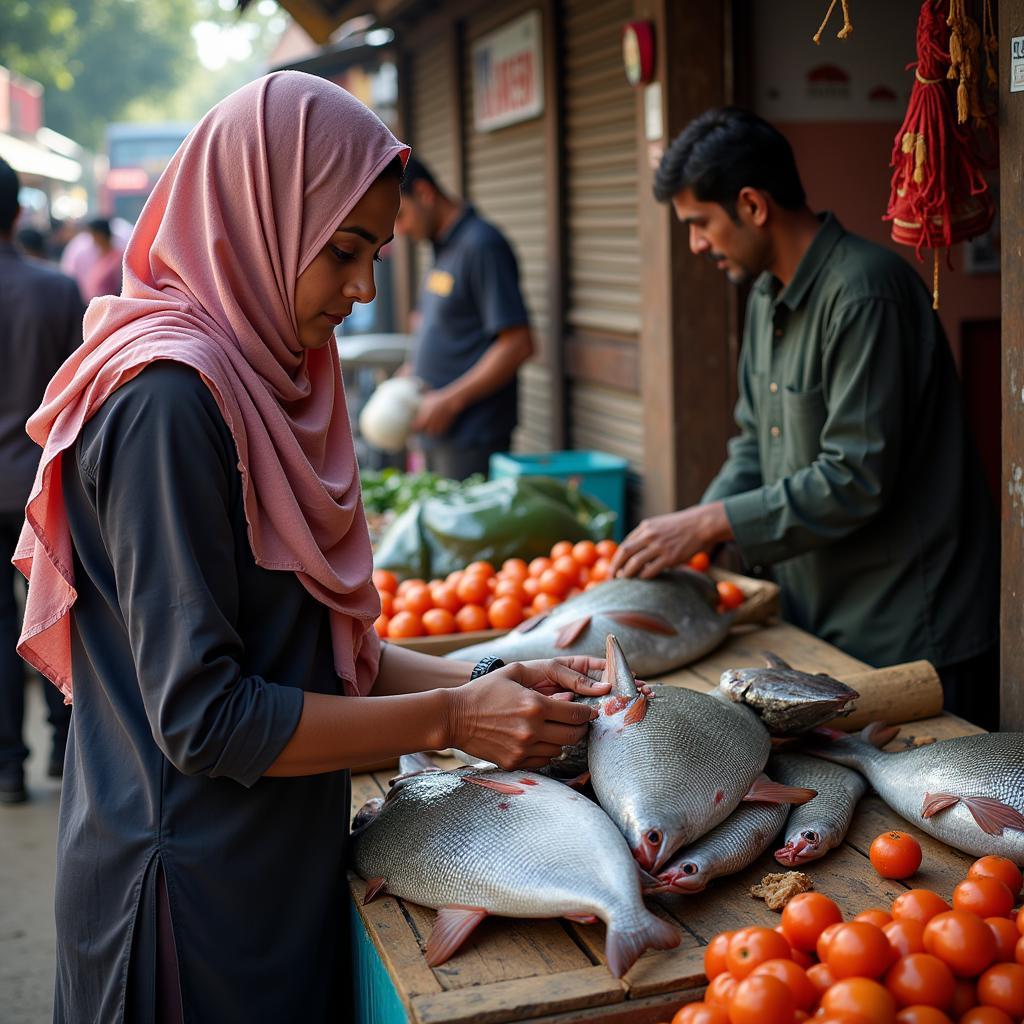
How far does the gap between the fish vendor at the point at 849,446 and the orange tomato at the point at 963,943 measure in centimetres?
162

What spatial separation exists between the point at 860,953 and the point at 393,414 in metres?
5.17

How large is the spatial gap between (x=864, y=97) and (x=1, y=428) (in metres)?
3.96

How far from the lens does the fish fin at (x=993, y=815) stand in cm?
206

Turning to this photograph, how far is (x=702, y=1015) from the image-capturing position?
1.62 metres

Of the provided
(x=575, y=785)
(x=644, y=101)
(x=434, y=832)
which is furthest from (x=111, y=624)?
(x=644, y=101)

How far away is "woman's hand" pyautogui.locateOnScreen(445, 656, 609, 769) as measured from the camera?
6.63 ft

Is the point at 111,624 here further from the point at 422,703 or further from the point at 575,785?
the point at 575,785

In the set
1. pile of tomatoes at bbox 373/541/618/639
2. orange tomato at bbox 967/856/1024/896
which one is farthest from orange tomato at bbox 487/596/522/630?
orange tomato at bbox 967/856/1024/896

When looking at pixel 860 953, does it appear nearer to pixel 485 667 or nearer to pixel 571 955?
pixel 571 955

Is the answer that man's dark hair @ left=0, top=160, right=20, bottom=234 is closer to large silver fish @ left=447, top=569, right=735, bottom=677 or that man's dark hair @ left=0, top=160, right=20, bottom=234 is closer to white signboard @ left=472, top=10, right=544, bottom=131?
white signboard @ left=472, top=10, right=544, bottom=131

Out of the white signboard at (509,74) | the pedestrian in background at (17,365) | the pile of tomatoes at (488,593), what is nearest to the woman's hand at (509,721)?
the pile of tomatoes at (488,593)

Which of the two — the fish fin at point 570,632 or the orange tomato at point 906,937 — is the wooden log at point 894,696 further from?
the orange tomato at point 906,937

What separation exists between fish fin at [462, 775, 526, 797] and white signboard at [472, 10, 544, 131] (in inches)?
210

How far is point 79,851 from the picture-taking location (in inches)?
77.4
